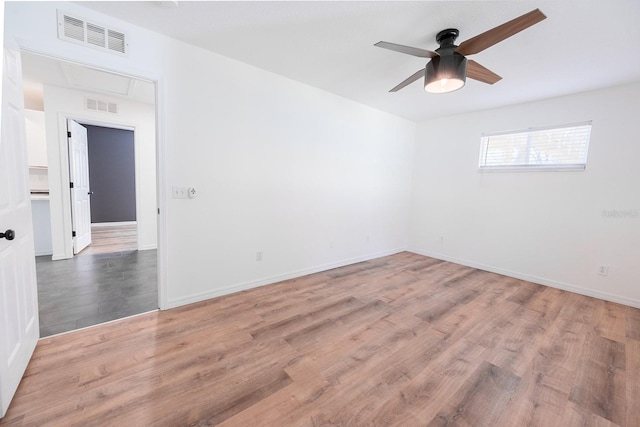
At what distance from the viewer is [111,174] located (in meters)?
6.68

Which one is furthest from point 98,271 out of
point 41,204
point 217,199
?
point 217,199

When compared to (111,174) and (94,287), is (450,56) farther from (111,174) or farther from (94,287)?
(111,174)

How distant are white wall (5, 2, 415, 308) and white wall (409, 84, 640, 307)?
141cm

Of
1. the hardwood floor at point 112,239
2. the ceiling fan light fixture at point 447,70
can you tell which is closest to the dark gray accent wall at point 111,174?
the hardwood floor at point 112,239

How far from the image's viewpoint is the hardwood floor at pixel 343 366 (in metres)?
1.43

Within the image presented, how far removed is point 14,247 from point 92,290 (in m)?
1.60

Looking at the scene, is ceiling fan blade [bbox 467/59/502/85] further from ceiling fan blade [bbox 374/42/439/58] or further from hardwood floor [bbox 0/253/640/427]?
hardwood floor [bbox 0/253/640/427]

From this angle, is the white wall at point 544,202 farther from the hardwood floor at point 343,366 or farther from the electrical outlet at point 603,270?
the hardwood floor at point 343,366

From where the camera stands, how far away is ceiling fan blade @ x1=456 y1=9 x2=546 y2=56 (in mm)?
1477

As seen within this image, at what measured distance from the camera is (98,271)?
339 cm

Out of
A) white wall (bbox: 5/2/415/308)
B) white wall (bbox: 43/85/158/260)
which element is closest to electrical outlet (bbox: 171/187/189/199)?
white wall (bbox: 5/2/415/308)

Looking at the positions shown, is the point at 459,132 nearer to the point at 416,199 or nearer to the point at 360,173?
the point at 416,199

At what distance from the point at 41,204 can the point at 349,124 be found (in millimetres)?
5018

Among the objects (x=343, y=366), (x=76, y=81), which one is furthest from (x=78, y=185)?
(x=343, y=366)
